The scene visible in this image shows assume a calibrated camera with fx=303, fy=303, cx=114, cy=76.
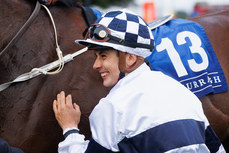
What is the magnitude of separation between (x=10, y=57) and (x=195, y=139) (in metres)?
1.42

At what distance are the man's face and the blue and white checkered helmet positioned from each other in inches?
3.4

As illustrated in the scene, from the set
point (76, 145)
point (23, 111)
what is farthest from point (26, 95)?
point (76, 145)

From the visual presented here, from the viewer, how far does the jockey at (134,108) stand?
1481 mm

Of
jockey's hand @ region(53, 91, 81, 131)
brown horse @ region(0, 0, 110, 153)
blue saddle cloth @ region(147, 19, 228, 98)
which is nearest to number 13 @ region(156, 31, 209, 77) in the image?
blue saddle cloth @ region(147, 19, 228, 98)

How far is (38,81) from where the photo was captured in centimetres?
225

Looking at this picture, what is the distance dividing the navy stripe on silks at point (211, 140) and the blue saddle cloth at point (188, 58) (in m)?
0.85

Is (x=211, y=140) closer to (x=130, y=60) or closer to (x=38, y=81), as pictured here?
(x=130, y=60)

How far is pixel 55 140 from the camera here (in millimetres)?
2285

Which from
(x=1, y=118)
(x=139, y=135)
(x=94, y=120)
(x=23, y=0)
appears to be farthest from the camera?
(x=23, y=0)

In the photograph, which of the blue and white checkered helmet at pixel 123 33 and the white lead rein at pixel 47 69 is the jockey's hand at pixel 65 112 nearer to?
the white lead rein at pixel 47 69

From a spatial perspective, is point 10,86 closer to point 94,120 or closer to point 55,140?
point 55,140

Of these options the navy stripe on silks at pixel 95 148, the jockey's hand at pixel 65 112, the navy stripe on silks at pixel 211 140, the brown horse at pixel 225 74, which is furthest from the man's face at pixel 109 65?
the brown horse at pixel 225 74

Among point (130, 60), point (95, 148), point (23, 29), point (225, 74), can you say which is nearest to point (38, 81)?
point (23, 29)

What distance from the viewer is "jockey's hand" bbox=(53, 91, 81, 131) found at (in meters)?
1.92
